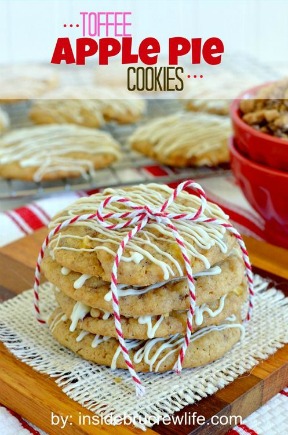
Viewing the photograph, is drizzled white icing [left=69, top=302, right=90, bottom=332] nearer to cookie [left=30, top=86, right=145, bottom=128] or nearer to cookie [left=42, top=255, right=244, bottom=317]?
cookie [left=42, top=255, right=244, bottom=317]

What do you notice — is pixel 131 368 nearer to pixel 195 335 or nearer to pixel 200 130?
pixel 195 335

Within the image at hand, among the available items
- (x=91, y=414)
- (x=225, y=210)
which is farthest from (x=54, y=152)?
(x=91, y=414)

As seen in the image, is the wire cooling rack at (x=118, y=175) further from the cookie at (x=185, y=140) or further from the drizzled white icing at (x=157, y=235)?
the drizzled white icing at (x=157, y=235)

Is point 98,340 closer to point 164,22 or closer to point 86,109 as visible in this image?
point 86,109

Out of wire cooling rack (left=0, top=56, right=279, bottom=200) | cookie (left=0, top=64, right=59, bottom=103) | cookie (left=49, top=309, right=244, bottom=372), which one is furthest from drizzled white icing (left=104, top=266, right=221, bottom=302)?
cookie (left=0, top=64, right=59, bottom=103)

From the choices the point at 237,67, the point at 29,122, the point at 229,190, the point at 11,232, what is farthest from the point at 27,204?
the point at 237,67

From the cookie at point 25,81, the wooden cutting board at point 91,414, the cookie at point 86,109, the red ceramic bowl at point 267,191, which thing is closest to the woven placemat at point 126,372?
the wooden cutting board at point 91,414
